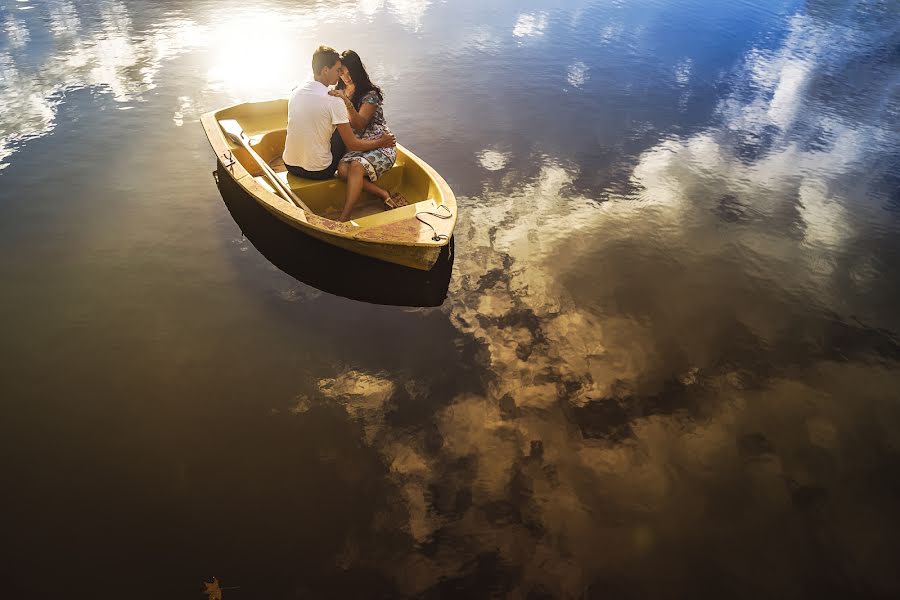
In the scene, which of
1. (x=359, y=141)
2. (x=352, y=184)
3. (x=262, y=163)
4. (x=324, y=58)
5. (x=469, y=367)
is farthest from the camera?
(x=262, y=163)

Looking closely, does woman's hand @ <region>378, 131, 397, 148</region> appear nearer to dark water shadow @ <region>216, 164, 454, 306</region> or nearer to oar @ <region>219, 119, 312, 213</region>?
oar @ <region>219, 119, 312, 213</region>

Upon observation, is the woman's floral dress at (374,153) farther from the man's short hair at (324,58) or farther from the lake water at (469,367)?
the lake water at (469,367)

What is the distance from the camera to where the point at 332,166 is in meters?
7.57

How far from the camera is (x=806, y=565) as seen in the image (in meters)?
4.41

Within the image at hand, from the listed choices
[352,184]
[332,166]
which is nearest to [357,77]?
[332,166]

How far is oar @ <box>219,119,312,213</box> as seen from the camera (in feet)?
23.1

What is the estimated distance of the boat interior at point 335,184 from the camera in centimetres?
746

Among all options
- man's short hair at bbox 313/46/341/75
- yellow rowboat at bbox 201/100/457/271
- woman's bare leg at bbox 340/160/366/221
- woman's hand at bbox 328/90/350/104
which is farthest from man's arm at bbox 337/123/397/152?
man's short hair at bbox 313/46/341/75

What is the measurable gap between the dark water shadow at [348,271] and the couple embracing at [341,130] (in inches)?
33.3

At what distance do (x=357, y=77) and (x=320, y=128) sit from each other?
1009mm

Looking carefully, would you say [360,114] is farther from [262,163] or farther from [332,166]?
[262,163]

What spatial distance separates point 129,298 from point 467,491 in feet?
18.9

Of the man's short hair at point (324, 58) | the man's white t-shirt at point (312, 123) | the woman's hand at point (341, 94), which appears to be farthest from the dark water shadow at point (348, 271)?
the man's short hair at point (324, 58)

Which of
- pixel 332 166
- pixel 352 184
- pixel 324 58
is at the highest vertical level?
pixel 324 58
